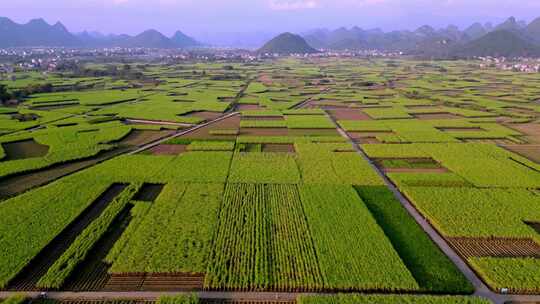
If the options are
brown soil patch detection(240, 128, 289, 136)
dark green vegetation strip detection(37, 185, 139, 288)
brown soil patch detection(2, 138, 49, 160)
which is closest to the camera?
dark green vegetation strip detection(37, 185, 139, 288)

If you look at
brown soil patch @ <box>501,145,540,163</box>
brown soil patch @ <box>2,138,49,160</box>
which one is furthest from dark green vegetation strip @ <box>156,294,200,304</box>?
brown soil patch @ <box>501,145,540,163</box>

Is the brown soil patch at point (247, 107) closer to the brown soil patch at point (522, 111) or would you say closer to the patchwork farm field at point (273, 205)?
the patchwork farm field at point (273, 205)

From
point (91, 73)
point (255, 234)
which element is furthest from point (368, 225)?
point (91, 73)

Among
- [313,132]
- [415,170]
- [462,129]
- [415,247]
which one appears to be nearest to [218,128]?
[313,132]

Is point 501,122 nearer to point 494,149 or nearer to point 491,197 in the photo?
point 494,149

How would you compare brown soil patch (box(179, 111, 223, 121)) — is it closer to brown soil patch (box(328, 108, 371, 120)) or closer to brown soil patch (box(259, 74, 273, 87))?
brown soil patch (box(328, 108, 371, 120))

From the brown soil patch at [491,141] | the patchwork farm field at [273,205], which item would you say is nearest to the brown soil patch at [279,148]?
the patchwork farm field at [273,205]
